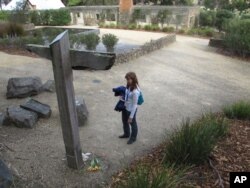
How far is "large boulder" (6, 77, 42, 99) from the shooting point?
7742 mm

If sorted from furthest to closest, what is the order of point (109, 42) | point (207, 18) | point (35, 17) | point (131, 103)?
point (207, 18), point (35, 17), point (109, 42), point (131, 103)

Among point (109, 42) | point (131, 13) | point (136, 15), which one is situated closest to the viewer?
point (109, 42)

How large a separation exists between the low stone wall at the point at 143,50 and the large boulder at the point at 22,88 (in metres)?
4.06

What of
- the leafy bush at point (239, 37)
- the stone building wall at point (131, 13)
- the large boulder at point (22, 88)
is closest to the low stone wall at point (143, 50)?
the leafy bush at point (239, 37)

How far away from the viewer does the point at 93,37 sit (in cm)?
1290

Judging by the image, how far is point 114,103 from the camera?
7762 millimetres

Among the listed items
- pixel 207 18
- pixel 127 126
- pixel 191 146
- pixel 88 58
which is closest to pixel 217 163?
pixel 191 146

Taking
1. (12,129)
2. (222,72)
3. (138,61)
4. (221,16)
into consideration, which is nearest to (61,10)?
(221,16)

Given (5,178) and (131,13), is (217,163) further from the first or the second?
(131,13)

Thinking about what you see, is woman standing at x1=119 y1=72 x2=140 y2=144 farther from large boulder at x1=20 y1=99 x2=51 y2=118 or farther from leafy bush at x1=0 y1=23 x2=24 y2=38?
leafy bush at x1=0 y1=23 x2=24 y2=38

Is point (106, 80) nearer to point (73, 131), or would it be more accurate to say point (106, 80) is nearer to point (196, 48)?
point (73, 131)

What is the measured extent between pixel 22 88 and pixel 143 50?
6.67 m

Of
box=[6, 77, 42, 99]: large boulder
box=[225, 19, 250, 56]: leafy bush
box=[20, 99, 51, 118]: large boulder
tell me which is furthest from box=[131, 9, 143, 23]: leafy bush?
box=[20, 99, 51, 118]: large boulder

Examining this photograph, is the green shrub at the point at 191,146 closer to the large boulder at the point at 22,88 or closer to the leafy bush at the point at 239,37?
the large boulder at the point at 22,88
